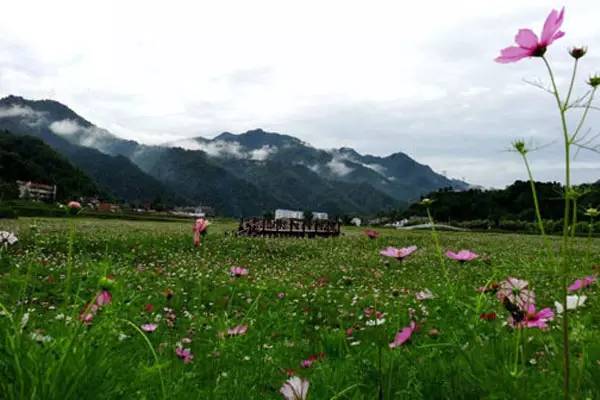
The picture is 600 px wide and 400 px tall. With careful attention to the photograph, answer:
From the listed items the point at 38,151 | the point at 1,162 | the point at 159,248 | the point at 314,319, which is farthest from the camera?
the point at 38,151

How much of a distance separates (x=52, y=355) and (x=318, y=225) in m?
31.1

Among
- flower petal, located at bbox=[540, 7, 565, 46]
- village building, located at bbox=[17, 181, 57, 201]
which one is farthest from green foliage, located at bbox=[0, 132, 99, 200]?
flower petal, located at bbox=[540, 7, 565, 46]

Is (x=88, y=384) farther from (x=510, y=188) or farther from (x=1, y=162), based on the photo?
(x=1, y=162)

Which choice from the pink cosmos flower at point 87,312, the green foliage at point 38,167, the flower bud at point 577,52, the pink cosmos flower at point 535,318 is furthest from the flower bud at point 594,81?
the green foliage at point 38,167

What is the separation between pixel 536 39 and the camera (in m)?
1.51

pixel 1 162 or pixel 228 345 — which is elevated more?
pixel 1 162

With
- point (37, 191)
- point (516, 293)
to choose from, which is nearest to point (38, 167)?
point (37, 191)

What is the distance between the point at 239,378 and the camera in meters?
3.01

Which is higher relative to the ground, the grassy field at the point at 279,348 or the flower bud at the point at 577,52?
the flower bud at the point at 577,52

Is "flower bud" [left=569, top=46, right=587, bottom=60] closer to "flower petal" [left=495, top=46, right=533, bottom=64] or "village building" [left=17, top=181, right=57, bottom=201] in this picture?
"flower petal" [left=495, top=46, right=533, bottom=64]

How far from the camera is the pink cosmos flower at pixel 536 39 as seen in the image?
1.48 m

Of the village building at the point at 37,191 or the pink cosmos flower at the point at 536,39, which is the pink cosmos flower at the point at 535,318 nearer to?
the pink cosmos flower at the point at 536,39

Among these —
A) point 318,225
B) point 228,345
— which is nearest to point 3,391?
point 228,345

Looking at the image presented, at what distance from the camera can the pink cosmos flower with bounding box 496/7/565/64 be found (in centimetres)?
148
